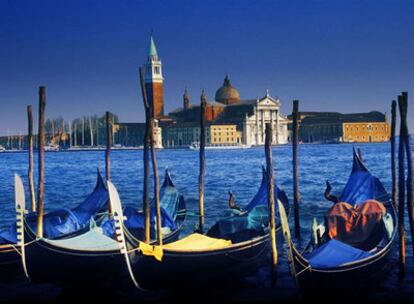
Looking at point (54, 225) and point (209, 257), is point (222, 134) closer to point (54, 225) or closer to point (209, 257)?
point (54, 225)

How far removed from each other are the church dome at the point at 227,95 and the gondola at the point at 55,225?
73.1 m

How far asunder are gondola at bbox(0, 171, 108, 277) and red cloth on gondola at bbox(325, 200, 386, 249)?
12.1 ft

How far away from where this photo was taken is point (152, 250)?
751 centimetres

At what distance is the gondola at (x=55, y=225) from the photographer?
8891mm

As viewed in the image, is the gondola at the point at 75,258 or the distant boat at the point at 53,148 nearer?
the gondola at the point at 75,258

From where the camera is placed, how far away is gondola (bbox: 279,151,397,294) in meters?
7.25

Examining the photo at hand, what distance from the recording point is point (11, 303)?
7996 millimetres

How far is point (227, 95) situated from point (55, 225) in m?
76.0

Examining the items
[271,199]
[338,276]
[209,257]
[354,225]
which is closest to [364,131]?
[354,225]

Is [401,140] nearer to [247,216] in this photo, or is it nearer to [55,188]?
[247,216]

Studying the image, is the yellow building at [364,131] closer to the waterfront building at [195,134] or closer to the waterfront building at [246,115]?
the waterfront building at [246,115]

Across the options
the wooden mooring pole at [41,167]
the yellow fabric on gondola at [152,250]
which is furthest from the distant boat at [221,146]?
the yellow fabric on gondola at [152,250]

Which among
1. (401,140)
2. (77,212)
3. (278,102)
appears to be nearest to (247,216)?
(401,140)

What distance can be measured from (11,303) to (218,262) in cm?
264
